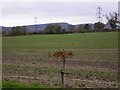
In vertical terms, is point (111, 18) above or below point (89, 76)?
above

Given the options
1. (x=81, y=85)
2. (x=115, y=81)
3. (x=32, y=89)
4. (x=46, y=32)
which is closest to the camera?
(x=32, y=89)

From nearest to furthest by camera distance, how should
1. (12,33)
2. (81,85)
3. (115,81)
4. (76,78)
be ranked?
1. (81,85)
2. (115,81)
3. (76,78)
4. (12,33)

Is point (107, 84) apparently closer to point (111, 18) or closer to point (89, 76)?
point (89, 76)

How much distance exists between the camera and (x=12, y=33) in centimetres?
8356

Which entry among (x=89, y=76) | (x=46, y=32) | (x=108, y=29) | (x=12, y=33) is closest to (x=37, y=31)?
(x=46, y=32)

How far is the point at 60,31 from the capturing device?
90.1 meters

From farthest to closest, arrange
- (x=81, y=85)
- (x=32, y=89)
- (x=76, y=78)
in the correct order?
(x=76, y=78) < (x=81, y=85) < (x=32, y=89)

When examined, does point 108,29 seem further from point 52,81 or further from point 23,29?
point 52,81

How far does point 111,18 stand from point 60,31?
18598mm

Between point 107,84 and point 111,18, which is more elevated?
point 111,18

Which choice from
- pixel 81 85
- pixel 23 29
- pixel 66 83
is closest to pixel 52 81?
pixel 66 83

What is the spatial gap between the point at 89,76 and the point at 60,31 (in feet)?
254

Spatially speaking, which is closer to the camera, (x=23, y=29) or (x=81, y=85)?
(x=81, y=85)

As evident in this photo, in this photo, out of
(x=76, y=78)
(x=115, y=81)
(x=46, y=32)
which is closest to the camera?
(x=115, y=81)
